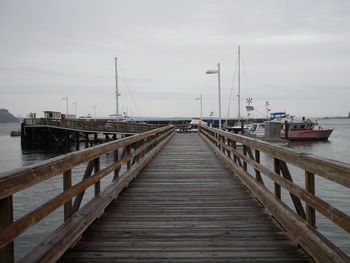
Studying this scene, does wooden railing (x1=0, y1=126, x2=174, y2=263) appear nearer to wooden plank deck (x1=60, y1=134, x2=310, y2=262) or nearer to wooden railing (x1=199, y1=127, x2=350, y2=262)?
wooden plank deck (x1=60, y1=134, x2=310, y2=262)

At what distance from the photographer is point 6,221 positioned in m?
2.15

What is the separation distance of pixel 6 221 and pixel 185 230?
91.9 inches

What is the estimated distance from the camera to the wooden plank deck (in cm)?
323

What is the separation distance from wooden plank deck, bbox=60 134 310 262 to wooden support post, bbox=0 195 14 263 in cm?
97

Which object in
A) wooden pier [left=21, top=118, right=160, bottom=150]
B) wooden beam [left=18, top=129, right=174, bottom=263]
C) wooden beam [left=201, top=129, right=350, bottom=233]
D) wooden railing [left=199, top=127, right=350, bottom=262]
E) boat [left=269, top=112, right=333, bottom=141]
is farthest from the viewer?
boat [left=269, top=112, right=333, bottom=141]

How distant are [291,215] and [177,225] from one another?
4.90 feet

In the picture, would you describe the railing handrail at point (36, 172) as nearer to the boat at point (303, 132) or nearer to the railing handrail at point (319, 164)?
the railing handrail at point (319, 164)

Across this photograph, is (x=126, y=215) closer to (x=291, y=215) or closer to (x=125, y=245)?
(x=125, y=245)

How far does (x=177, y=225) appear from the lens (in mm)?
4156

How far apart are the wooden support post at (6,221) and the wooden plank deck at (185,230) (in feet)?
3.19

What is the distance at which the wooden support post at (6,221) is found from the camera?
7.01 ft

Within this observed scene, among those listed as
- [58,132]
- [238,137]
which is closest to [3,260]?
[238,137]

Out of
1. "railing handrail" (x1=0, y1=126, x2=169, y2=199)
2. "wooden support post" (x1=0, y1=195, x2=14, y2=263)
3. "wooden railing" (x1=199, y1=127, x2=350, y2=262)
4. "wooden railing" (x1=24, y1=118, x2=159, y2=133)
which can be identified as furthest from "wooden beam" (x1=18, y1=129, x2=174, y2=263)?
"wooden railing" (x1=24, y1=118, x2=159, y2=133)

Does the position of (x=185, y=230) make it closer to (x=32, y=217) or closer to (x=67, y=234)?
(x=67, y=234)
